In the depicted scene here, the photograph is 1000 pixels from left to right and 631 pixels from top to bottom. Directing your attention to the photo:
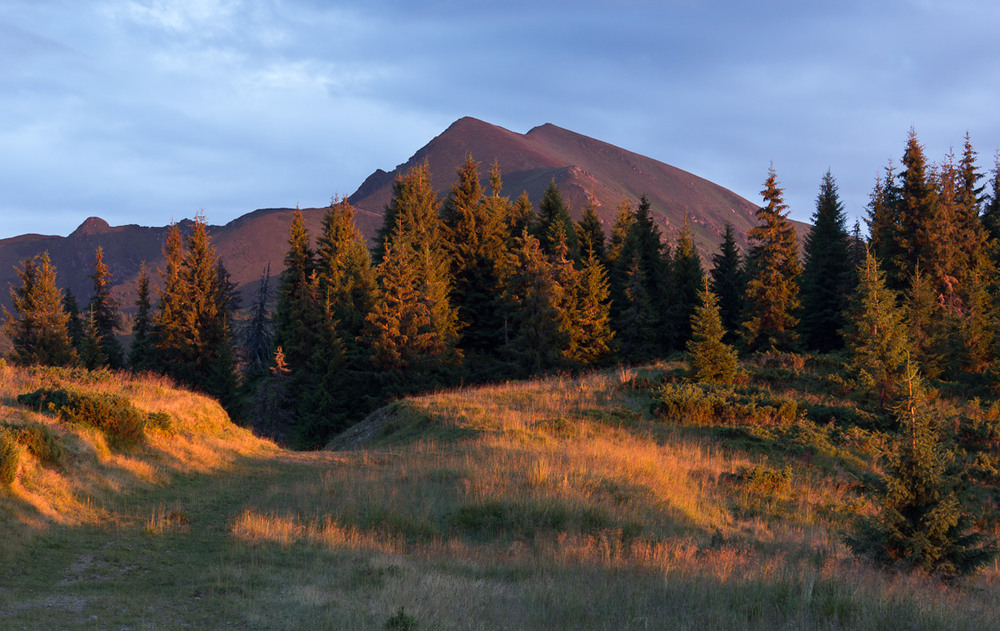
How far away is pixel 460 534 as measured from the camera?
9.84 meters

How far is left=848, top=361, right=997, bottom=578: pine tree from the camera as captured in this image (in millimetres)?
8383

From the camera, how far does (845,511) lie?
Answer: 1268 centimetres

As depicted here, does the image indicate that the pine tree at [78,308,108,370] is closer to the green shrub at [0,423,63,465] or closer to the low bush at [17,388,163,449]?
the low bush at [17,388,163,449]

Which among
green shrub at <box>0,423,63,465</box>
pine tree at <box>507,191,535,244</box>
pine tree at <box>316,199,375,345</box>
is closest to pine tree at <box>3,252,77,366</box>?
pine tree at <box>316,199,375,345</box>

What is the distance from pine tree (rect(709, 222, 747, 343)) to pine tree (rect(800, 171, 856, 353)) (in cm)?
553

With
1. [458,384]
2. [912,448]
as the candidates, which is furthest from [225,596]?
[458,384]

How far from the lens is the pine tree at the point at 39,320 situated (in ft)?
156

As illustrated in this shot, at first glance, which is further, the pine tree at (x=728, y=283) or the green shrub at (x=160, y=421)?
the pine tree at (x=728, y=283)

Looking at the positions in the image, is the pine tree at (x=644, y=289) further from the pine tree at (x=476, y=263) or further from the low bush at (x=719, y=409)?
the low bush at (x=719, y=409)

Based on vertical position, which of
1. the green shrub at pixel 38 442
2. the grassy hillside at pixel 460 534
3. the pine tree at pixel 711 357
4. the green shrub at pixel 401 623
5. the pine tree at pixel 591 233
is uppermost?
the pine tree at pixel 591 233

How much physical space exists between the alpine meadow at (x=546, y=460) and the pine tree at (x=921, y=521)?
0.13ft

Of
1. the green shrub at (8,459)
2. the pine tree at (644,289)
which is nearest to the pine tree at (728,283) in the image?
the pine tree at (644,289)

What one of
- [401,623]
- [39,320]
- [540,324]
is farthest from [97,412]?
[39,320]

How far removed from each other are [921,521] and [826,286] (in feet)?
134
